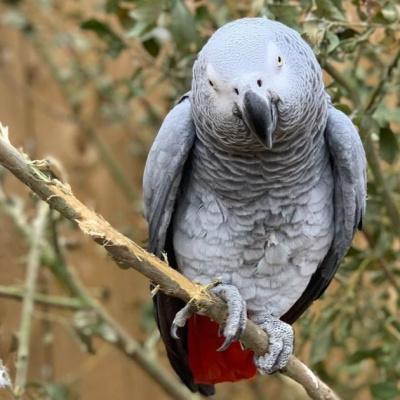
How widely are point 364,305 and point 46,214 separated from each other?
28.5 inches

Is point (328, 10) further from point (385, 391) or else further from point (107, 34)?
point (385, 391)

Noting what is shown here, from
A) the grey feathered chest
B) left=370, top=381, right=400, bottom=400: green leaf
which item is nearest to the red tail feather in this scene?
the grey feathered chest

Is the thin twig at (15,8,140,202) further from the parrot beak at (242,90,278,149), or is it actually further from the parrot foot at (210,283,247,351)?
the parrot beak at (242,90,278,149)

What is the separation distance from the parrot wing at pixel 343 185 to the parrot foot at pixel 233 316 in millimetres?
210

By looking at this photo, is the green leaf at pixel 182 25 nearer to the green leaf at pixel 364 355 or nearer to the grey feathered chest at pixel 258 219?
the grey feathered chest at pixel 258 219

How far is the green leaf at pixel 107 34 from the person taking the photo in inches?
53.6

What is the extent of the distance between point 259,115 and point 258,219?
253 millimetres

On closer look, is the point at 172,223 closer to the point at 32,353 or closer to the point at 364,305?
the point at 364,305

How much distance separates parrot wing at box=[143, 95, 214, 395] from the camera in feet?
3.34

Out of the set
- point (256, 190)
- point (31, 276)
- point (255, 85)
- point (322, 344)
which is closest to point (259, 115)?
point (255, 85)

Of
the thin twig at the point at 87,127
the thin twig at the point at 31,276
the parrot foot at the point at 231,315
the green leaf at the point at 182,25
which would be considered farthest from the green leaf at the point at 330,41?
the thin twig at the point at 87,127

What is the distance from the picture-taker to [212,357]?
1.22 metres

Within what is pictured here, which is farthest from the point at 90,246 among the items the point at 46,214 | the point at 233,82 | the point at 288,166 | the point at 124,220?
the point at 233,82

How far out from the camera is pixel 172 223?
3.68ft
